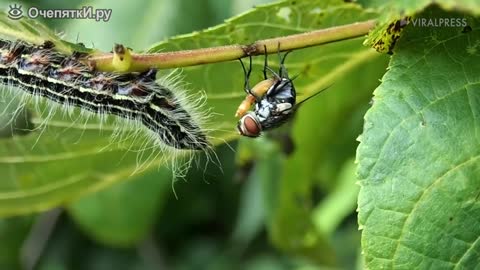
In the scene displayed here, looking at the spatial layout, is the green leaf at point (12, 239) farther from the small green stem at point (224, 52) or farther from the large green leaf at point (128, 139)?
the small green stem at point (224, 52)

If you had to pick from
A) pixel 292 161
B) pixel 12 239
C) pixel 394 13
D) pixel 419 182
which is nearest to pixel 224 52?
pixel 394 13

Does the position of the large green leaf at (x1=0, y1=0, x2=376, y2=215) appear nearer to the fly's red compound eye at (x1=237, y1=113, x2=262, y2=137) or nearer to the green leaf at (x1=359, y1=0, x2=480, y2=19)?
the fly's red compound eye at (x1=237, y1=113, x2=262, y2=137)

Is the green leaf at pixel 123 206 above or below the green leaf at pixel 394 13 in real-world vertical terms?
below

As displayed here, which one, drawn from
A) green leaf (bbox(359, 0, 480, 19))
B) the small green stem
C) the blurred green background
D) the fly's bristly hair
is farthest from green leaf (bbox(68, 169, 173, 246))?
green leaf (bbox(359, 0, 480, 19))

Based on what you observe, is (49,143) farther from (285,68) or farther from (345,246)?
(345,246)

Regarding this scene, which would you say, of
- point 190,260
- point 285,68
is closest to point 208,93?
point 285,68

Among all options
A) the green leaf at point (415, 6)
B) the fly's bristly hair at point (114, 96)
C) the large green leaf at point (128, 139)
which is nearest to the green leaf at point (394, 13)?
the green leaf at point (415, 6)
